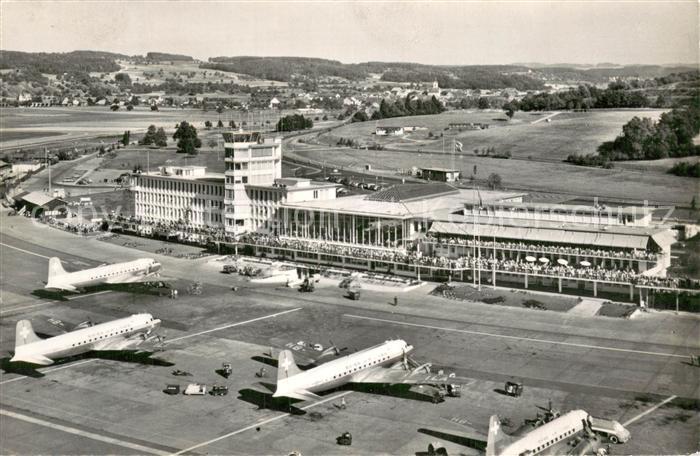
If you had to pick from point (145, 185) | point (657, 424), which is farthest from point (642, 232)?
point (145, 185)

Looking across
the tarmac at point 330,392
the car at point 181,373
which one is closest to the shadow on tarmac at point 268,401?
the tarmac at point 330,392

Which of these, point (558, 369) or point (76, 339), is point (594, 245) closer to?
point (558, 369)

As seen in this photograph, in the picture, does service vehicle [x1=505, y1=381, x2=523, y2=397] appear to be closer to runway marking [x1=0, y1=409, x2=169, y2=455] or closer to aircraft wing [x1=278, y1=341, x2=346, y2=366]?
aircraft wing [x1=278, y1=341, x2=346, y2=366]

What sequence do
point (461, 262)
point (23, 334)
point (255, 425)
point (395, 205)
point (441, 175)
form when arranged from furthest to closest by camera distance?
point (441, 175) < point (395, 205) < point (461, 262) < point (23, 334) < point (255, 425)

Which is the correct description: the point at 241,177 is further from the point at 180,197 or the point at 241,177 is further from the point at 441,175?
the point at 441,175

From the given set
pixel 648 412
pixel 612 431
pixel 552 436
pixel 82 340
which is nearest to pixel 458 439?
pixel 552 436
